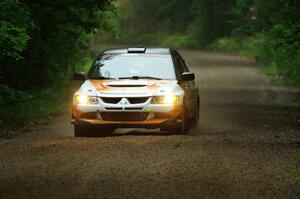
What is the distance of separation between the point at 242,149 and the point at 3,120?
292 inches

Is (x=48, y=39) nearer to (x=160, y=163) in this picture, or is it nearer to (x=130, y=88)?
(x=130, y=88)

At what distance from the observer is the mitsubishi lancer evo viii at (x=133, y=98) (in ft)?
47.1

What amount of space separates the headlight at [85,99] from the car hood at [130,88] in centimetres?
9

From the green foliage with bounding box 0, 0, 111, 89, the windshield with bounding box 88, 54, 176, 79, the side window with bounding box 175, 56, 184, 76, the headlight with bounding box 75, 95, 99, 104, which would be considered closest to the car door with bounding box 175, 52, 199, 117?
the side window with bounding box 175, 56, 184, 76

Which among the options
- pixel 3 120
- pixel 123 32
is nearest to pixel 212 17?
pixel 123 32

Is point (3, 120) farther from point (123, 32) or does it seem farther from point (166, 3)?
point (123, 32)

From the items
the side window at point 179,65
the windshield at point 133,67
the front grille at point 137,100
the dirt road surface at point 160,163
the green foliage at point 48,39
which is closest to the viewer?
the dirt road surface at point 160,163

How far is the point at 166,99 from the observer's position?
14.5 meters

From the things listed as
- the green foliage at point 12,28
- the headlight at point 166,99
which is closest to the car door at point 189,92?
the headlight at point 166,99

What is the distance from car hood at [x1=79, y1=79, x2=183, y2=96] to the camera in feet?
47.3

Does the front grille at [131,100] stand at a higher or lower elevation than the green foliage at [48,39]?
lower

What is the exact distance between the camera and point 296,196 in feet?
29.3

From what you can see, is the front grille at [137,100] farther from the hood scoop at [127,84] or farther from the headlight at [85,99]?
the headlight at [85,99]

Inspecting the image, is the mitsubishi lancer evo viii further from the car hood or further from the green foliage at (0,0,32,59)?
the green foliage at (0,0,32,59)
